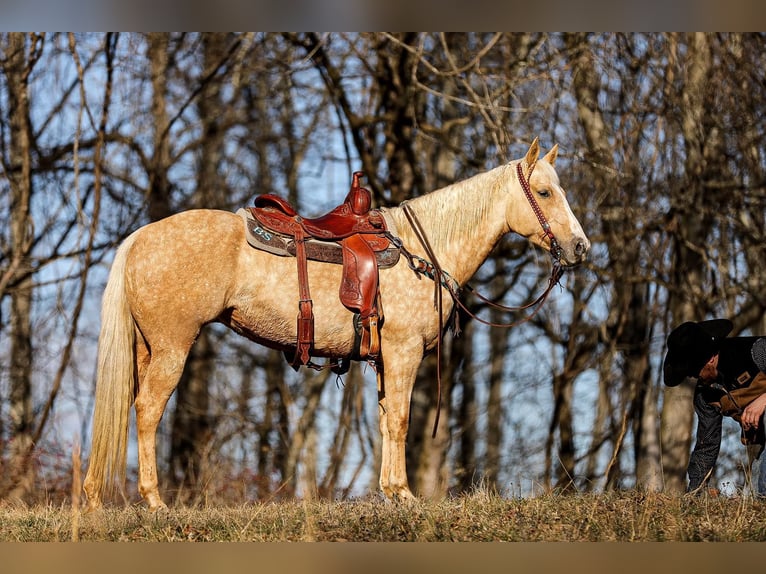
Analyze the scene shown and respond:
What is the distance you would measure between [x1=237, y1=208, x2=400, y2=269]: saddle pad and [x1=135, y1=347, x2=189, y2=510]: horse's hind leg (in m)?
0.88

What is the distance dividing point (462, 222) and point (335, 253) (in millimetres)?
973

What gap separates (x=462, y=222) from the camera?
6633 millimetres

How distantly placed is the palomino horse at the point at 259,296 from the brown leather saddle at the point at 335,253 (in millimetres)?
70

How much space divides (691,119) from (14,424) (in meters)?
11.1

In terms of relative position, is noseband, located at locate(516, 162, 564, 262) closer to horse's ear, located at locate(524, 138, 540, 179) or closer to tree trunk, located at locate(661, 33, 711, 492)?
horse's ear, located at locate(524, 138, 540, 179)

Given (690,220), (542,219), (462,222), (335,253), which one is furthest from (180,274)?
(690,220)

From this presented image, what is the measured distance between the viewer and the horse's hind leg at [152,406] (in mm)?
5848

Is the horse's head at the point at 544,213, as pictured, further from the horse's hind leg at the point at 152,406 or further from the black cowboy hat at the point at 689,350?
the horse's hind leg at the point at 152,406

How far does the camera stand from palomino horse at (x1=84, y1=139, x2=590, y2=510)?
5.89m
